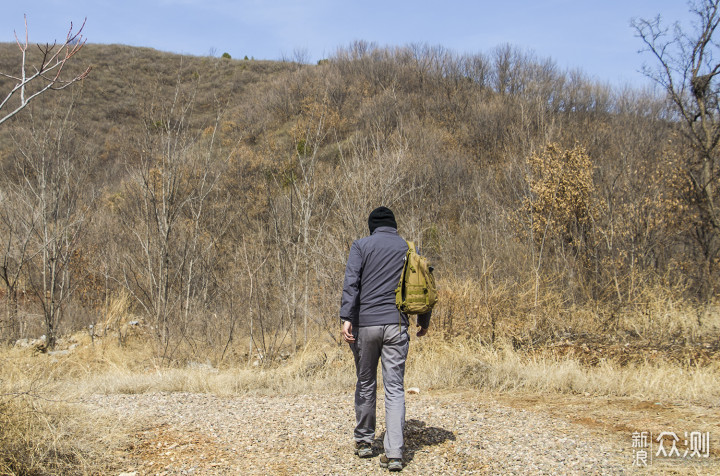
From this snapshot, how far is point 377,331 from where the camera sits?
3.99m

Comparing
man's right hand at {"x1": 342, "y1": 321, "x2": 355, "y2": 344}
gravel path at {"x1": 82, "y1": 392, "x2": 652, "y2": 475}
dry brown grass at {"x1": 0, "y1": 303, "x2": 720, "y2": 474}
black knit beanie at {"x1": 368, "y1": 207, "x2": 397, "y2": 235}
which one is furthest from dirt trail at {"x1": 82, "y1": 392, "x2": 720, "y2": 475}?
black knit beanie at {"x1": 368, "y1": 207, "x2": 397, "y2": 235}

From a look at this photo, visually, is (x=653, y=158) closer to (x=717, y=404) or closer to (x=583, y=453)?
(x=717, y=404)

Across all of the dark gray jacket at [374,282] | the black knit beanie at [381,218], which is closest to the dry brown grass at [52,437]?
the dark gray jacket at [374,282]

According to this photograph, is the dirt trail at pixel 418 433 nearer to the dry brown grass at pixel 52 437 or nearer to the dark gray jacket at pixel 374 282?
the dry brown grass at pixel 52 437

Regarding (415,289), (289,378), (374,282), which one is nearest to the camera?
(415,289)

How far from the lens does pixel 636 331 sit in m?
9.95

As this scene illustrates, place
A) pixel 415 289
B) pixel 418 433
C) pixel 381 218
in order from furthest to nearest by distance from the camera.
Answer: pixel 418 433 → pixel 381 218 → pixel 415 289

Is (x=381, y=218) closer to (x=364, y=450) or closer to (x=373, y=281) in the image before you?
(x=373, y=281)

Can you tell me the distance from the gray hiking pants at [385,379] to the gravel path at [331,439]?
0.23m

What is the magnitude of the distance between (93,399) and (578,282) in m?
10.3

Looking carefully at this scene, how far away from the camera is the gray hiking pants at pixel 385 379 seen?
393cm

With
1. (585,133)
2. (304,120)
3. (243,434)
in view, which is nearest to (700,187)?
(585,133)

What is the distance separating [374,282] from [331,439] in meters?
1.46

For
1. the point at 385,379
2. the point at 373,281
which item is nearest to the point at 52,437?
the point at 385,379
